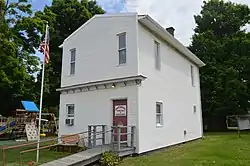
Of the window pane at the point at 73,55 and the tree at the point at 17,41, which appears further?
the tree at the point at 17,41

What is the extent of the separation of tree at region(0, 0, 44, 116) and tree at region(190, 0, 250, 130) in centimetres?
1785

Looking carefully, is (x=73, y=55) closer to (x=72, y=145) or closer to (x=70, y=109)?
(x=70, y=109)

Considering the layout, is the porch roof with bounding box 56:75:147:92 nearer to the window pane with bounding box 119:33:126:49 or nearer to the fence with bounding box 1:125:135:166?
the window pane with bounding box 119:33:126:49

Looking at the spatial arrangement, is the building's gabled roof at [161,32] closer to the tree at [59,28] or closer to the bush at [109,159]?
the bush at [109,159]

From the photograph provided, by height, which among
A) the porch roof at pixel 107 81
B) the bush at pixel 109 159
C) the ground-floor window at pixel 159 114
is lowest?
the bush at pixel 109 159

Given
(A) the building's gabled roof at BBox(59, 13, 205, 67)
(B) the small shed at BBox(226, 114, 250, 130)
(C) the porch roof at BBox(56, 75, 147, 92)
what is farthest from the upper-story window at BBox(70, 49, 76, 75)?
(B) the small shed at BBox(226, 114, 250, 130)

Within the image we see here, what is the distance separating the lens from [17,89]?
25.4 metres

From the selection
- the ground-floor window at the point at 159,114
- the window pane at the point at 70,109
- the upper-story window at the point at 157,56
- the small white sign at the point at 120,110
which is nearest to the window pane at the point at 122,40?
the upper-story window at the point at 157,56

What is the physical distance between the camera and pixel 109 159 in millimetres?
9625

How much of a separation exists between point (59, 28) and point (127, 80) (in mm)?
19549

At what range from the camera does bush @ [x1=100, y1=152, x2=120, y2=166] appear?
9.53 metres

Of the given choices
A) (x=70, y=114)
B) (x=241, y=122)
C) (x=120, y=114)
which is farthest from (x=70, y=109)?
(x=241, y=122)

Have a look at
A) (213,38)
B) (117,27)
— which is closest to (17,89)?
(117,27)

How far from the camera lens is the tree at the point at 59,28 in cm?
2690
